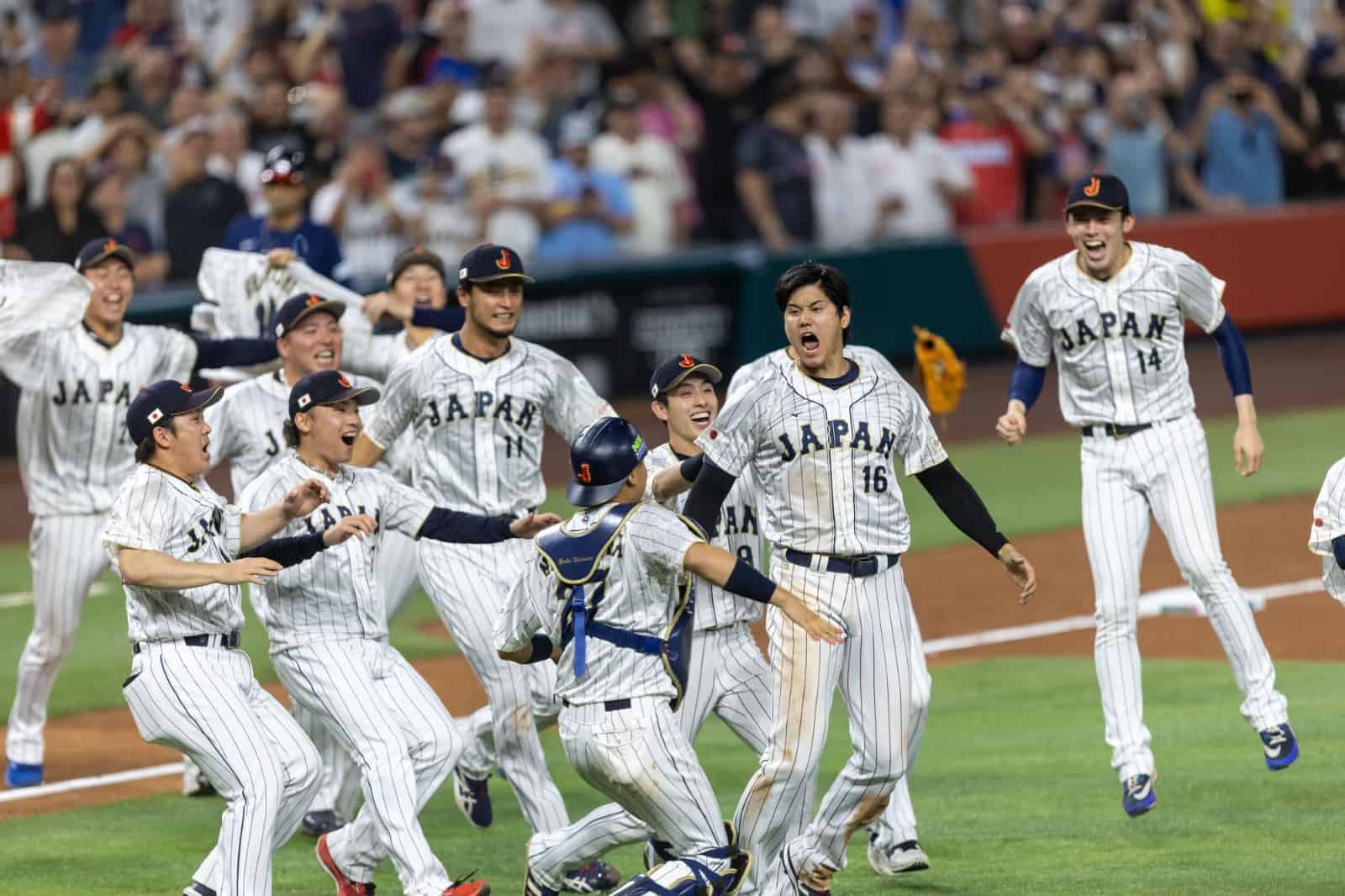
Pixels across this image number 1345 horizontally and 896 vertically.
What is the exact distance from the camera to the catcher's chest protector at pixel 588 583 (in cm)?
693

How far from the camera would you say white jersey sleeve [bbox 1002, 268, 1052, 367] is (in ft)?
30.8

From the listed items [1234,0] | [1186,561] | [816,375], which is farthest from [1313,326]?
[816,375]

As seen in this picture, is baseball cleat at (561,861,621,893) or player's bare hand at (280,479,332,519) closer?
player's bare hand at (280,479,332,519)

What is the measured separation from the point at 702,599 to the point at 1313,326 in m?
18.5

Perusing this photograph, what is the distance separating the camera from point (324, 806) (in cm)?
934

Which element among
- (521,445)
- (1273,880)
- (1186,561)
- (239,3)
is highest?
(239,3)

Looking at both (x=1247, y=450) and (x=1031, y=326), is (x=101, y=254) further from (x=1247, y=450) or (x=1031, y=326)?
(x=1247, y=450)

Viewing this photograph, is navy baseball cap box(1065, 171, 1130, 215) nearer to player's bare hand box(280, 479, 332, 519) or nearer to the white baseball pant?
player's bare hand box(280, 479, 332, 519)

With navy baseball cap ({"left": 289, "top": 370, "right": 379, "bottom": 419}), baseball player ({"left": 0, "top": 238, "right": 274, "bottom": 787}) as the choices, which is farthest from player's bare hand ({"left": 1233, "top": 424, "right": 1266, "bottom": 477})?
baseball player ({"left": 0, "top": 238, "right": 274, "bottom": 787})

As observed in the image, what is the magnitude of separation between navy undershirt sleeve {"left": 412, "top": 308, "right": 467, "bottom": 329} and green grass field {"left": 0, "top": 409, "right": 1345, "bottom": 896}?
2.15 m

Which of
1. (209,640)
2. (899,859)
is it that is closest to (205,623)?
(209,640)

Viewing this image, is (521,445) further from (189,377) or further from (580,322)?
(580,322)

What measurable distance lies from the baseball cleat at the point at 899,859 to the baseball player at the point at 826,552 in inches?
27.2

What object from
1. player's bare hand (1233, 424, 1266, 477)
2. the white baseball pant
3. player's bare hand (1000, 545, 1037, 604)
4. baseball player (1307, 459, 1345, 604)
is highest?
player's bare hand (1233, 424, 1266, 477)
